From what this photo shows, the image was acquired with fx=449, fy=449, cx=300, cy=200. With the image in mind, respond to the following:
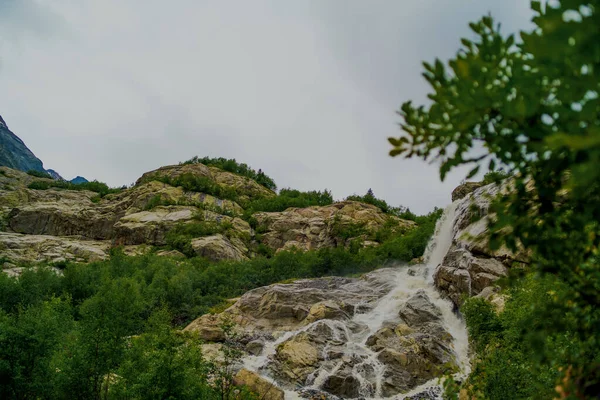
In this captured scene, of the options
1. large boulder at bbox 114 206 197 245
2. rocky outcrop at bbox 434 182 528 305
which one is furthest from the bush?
rocky outcrop at bbox 434 182 528 305

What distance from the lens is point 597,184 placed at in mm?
3072

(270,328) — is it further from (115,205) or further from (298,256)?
(115,205)

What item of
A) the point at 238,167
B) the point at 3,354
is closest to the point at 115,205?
the point at 238,167

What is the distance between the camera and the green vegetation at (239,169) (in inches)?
4195

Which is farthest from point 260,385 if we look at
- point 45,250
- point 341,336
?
point 45,250

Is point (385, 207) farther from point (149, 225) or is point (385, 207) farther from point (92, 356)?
point (92, 356)

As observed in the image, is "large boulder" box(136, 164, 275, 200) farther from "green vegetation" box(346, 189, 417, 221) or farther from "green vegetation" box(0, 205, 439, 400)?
"green vegetation" box(0, 205, 439, 400)

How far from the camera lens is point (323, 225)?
72.9 metres

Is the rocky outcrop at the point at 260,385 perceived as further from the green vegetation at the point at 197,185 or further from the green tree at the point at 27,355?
the green vegetation at the point at 197,185

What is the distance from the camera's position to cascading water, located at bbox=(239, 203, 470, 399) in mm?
22906

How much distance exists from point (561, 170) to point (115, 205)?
8778 centimetres

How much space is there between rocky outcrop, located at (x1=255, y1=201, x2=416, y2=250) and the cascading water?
28818 mm

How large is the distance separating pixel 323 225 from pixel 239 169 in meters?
42.0

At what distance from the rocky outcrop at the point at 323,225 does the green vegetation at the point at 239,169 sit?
2617 centimetres
